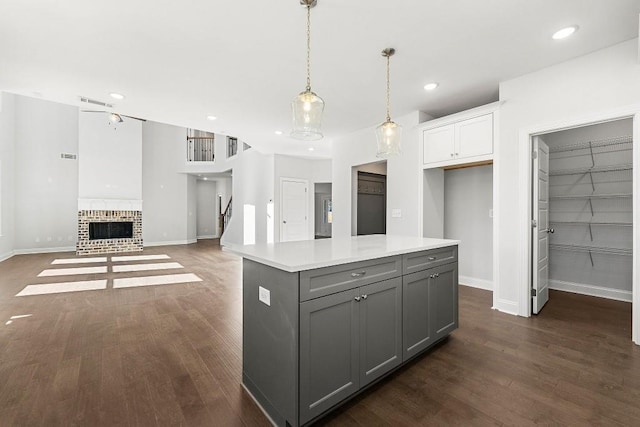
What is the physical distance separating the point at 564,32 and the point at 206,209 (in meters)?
12.8

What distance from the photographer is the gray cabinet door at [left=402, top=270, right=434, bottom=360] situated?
2247 millimetres

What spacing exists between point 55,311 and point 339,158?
16.5 feet

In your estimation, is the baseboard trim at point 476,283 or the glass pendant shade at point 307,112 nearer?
the glass pendant shade at point 307,112

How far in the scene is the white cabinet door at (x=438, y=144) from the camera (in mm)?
4139

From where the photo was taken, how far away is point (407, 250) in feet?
7.32

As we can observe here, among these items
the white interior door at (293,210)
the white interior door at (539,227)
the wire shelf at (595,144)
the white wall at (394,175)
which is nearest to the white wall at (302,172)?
the white interior door at (293,210)

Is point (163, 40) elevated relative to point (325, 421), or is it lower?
elevated

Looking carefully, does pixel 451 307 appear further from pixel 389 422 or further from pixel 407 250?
pixel 389 422

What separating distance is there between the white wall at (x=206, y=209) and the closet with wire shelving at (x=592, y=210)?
474 inches

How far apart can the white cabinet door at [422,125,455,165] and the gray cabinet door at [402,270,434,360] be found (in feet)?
7.61

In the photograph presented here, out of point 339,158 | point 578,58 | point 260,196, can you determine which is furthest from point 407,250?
point 260,196

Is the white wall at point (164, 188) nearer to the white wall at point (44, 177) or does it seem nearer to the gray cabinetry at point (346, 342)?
the white wall at point (44, 177)

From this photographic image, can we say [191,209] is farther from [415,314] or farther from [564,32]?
[564,32]

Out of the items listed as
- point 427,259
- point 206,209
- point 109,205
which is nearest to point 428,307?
point 427,259
